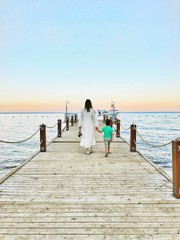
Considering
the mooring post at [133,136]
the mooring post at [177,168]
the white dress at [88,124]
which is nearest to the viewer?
the mooring post at [177,168]

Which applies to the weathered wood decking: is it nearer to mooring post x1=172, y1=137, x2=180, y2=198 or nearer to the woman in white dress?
mooring post x1=172, y1=137, x2=180, y2=198

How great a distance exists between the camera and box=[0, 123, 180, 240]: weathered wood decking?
10.4 feet

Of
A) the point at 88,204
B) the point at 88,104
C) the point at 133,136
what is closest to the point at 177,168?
the point at 88,204

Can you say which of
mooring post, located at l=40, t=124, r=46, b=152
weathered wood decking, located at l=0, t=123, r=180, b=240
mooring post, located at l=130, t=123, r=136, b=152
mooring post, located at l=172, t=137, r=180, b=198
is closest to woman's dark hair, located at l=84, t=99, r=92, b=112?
mooring post, located at l=130, t=123, r=136, b=152

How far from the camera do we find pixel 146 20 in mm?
18922

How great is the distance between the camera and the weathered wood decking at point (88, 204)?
3.17 meters

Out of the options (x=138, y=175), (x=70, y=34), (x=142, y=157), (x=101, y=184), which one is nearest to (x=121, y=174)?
(x=138, y=175)

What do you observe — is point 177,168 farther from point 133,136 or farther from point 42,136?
point 42,136

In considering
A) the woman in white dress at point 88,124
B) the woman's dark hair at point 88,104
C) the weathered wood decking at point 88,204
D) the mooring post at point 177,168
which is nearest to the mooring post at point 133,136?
the woman in white dress at point 88,124

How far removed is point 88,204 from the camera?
403 cm

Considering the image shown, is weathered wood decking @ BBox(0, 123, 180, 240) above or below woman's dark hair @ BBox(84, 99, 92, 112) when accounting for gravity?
below

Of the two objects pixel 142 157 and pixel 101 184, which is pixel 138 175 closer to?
pixel 101 184

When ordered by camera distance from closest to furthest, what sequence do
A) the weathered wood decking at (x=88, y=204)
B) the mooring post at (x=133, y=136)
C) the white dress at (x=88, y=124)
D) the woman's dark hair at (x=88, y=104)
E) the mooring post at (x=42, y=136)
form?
the weathered wood decking at (x=88, y=204) → the woman's dark hair at (x=88, y=104) → the white dress at (x=88, y=124) → the mooring post at (x=133, y=136) → the mooring post at (x=42, y=136)

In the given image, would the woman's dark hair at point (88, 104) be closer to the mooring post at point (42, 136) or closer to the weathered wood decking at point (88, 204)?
the mooring post at point (42, 136)
